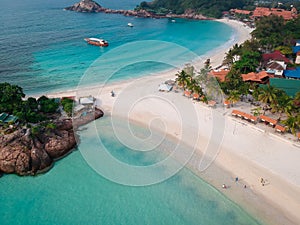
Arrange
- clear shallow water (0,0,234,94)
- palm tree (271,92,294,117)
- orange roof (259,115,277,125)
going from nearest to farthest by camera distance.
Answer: palm tree (271,92,294,117) → orange roof (259,115,277,125) → clear shallow water (0,0,234,94)

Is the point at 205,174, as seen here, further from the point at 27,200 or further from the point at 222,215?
the point at 27,200

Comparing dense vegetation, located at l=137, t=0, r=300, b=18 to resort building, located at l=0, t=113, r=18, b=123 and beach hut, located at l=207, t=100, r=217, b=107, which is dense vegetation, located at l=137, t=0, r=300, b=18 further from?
resort building, located at l=0, t=113, r=18, b=123

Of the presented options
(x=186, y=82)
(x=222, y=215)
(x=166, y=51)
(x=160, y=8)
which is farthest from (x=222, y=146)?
(x=160, y=8)

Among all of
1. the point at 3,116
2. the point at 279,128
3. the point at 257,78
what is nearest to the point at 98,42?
the point at 3,116

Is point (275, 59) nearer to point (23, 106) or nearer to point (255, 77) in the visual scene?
point (255, 77)

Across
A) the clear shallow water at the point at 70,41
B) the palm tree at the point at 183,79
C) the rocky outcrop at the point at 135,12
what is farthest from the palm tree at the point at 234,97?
the rocky outcrop at the point at 135,12

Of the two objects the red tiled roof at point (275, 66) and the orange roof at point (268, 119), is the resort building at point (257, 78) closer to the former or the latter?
the red tiled roof at point (275, 66)

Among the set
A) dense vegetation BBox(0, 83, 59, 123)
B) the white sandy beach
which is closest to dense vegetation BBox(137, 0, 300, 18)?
the white sandy beach

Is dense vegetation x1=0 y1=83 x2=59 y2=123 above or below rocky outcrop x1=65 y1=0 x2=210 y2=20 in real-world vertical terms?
below
